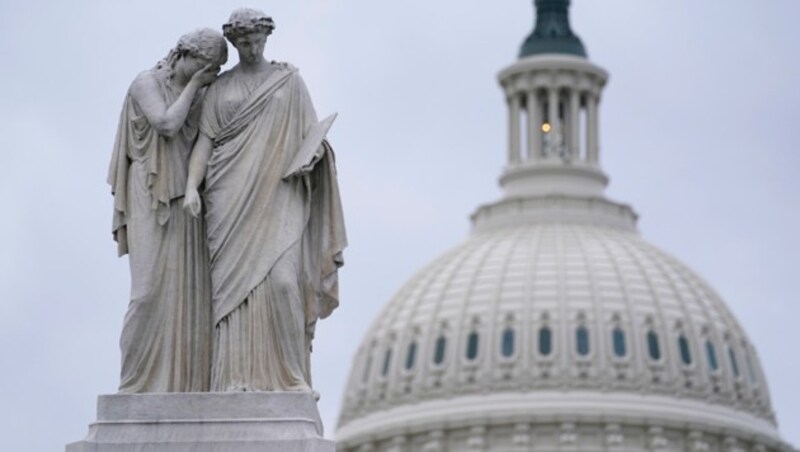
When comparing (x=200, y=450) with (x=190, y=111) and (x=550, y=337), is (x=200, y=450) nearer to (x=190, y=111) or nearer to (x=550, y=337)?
(x=190, y=111)

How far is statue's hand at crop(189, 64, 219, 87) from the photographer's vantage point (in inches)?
772

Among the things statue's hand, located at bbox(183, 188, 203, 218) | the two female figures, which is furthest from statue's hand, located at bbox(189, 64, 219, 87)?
statue's hand, located at bbox(183, 188, 203, 218)

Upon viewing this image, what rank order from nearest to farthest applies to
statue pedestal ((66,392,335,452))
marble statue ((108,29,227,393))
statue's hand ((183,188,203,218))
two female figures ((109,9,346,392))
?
statue pedestal ((66,392,335,452)) < statue's hand ((183,188,203,218)) < two female figures ((109,9,346,392)) < marble statue ((108,29,227,393))

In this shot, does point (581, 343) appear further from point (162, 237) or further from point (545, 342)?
point (162, 237)

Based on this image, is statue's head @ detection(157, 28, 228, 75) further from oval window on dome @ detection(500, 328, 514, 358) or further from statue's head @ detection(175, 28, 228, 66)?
oval window on dome @ detection(500, 328, 514, 358)

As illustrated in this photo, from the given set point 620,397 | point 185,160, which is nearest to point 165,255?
point 185,160

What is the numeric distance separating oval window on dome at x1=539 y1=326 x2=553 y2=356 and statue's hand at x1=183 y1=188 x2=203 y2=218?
179 m

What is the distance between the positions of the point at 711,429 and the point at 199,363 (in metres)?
176

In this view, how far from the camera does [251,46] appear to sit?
774 inches

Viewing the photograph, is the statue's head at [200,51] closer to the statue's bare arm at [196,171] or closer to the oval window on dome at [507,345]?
the statue's bare arm at [196,171]

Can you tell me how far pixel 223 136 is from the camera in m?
19.5

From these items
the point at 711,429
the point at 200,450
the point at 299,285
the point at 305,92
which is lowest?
the point at 200,450

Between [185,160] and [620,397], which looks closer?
[185,160]

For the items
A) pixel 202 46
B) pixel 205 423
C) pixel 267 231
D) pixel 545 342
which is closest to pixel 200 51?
pixel 202 46
